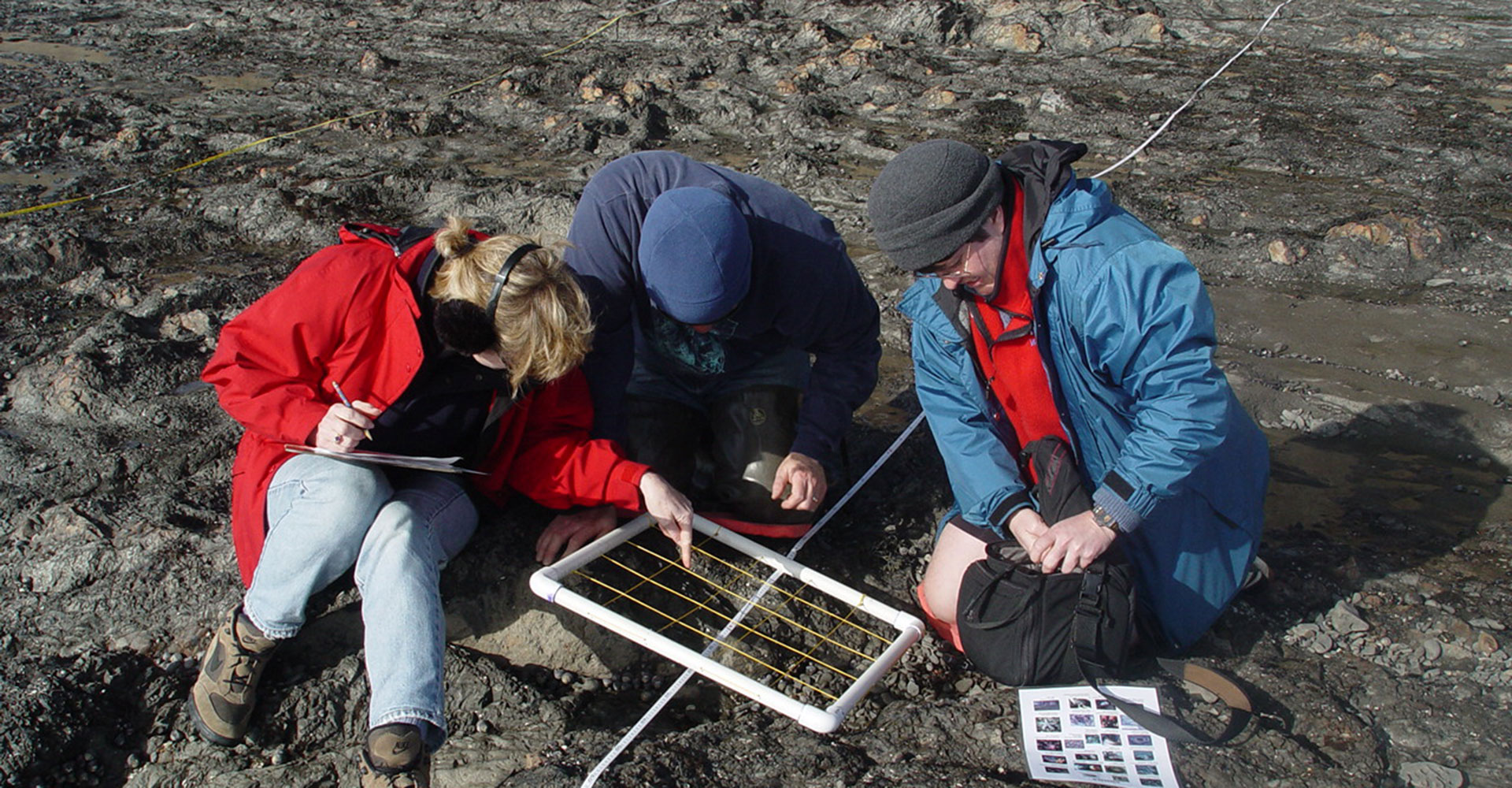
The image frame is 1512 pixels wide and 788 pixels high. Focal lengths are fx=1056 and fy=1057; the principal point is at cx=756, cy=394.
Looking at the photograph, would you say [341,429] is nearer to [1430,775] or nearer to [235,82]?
[1430,775]

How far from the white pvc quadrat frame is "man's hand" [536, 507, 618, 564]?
5 cm

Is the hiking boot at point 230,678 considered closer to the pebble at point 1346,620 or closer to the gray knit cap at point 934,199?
the gray knit cap at point 934,199

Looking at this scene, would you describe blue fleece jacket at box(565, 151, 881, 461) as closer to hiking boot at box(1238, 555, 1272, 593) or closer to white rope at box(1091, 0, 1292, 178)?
hiking boot at box(1238, 555, 1272, 593)

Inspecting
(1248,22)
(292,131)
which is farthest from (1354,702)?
(1248,22)

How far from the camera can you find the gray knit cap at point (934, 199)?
7.85 ft

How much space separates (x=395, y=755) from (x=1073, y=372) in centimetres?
184

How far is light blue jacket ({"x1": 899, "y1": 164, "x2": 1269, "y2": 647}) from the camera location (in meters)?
2.42

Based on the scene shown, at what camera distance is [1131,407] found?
269cm

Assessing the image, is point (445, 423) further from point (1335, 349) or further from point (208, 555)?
point (1335, 349)

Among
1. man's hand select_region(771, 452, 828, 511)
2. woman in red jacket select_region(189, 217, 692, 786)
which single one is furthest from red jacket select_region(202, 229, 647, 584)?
man's hand select_region(771, 452, 828, 511)

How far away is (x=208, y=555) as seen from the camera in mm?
3199

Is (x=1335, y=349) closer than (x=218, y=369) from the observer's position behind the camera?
No

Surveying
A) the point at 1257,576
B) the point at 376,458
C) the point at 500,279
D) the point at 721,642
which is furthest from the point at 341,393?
the point at 1257,576

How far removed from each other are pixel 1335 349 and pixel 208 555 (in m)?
4.47
